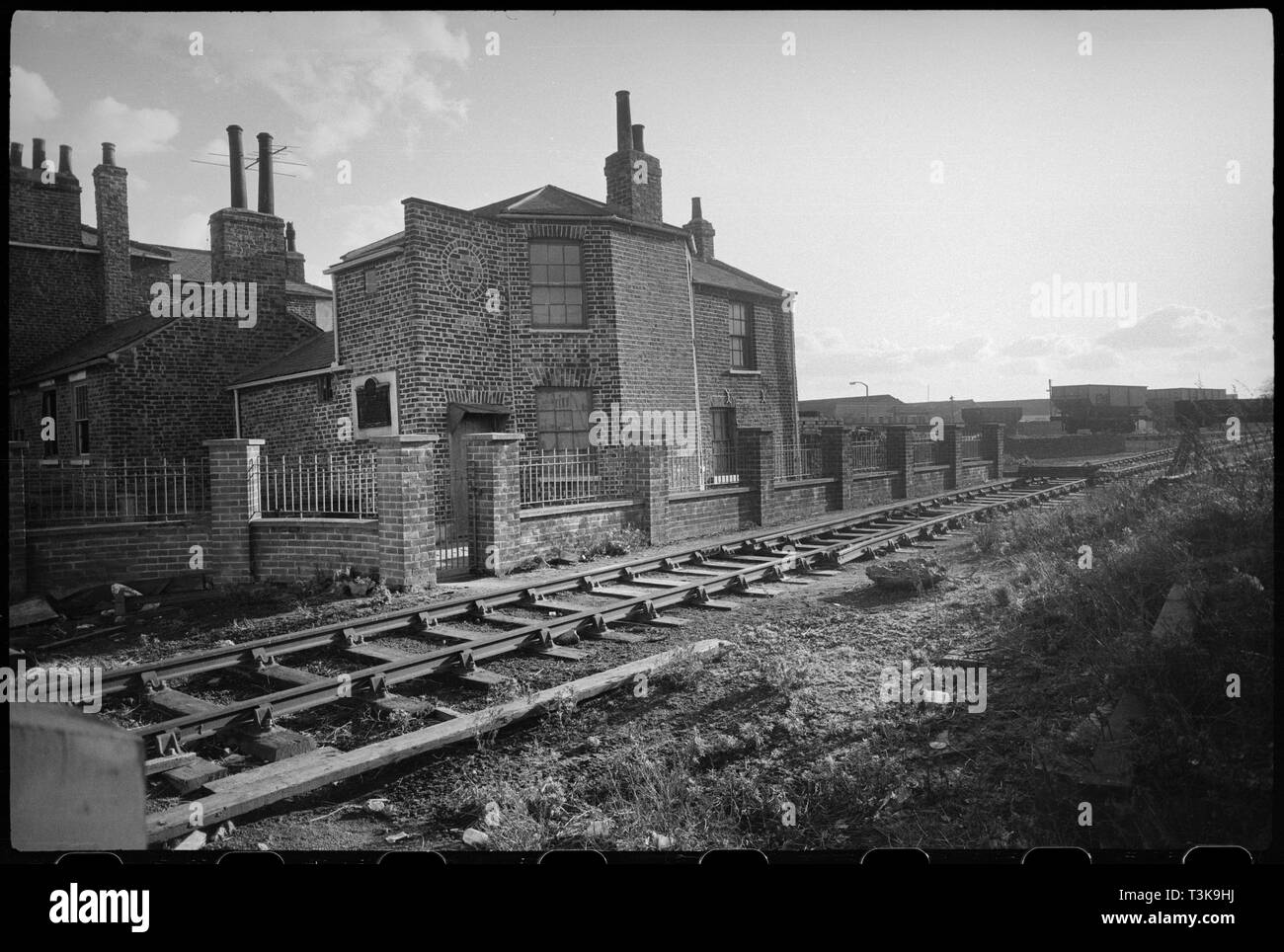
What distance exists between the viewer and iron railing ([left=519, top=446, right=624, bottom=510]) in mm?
11656

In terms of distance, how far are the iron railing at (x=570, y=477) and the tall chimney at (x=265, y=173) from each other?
11006 millimetres

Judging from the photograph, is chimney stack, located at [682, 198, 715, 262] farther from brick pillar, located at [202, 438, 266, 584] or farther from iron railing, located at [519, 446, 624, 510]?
brick pillar, located at [202, 438, 266, 584]

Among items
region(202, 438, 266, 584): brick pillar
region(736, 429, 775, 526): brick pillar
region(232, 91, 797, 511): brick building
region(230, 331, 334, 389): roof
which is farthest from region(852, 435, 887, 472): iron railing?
region(202, 438, 266, 584): brick pillar

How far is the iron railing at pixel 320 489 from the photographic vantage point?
10062mm

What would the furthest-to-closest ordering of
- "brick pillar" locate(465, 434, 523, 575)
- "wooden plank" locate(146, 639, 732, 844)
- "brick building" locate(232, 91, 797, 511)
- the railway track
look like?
A: "brick building" locate(232, 91, 797, 511) < "brick pillar" locate(465, 434, 523, 575) < the railway track < "wooden plank" locate(146, 639, 732, 844)

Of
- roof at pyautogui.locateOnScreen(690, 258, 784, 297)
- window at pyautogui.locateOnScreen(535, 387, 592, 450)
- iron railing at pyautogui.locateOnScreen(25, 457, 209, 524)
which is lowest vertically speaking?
iron railing at pyautogui.locateOnScreen(25, 457, 209, 524)

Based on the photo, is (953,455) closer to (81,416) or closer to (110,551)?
(110,551)

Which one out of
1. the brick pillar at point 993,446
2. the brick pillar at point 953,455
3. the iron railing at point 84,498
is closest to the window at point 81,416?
the iron railing at point 84,498

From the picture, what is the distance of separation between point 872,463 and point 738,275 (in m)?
7.14

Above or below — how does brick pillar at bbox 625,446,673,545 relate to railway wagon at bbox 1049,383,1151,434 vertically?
below

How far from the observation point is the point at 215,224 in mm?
16891

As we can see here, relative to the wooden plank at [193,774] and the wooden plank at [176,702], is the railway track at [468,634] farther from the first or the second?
the wooden plank at [193,774]

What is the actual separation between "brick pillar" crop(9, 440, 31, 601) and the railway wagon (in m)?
27.8

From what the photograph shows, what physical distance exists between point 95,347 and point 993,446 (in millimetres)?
23969
